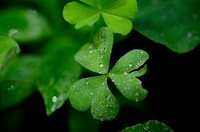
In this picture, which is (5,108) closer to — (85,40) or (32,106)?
(32,106)

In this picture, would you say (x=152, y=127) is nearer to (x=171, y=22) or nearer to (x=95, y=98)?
(x=95, y=98)

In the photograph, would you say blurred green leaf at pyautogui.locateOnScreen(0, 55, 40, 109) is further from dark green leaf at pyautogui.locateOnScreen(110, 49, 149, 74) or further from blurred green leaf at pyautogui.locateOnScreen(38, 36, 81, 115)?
dark green leaf at pyautogui.locateOnScreen(110, 49, 149, 74)

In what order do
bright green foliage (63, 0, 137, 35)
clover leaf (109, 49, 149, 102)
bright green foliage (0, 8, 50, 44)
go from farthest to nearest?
bright green foliage (0, 8, 50, 44) → bright green foliage (63, 0, 137, 35) → clover leaf (109, 49, 149, 102)

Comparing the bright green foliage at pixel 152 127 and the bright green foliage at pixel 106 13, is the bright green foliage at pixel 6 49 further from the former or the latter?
the bright green foliage at pixel 152 127

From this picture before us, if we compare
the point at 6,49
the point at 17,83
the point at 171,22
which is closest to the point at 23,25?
the point at 17,83

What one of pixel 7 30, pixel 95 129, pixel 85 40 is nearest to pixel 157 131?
pixel 95 129

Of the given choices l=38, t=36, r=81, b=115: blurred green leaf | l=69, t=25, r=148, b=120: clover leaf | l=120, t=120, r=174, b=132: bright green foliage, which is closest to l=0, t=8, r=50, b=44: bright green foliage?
l=38, t=36, r=81, b=115: blurred green leaf
